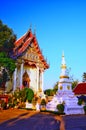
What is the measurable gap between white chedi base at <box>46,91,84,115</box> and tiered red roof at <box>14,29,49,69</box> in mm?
8439

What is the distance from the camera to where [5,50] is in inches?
875

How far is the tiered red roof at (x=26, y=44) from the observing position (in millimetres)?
29427

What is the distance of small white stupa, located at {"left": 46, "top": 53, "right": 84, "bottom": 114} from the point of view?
21312mm

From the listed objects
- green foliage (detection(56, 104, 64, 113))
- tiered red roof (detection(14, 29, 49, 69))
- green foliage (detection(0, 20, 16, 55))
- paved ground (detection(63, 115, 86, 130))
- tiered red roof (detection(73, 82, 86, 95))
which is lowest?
paved ground (detection(63, 115, 86, 130))

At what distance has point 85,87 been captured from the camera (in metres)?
35.2

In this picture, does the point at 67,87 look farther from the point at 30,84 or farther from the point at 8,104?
the point at 30,84

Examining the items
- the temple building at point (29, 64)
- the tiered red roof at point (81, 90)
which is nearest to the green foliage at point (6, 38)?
the temple building at point (29, 64)

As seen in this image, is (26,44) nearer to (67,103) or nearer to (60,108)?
(67,103)

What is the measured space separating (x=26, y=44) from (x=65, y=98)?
10.9 metres

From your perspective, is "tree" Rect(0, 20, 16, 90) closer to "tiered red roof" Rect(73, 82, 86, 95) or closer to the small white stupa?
the small white stupa

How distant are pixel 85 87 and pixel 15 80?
1194 centimetres

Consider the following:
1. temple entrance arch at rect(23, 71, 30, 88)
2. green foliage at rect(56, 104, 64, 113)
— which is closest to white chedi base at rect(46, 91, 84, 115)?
green foliage at rect(56, 104, 64, 113)

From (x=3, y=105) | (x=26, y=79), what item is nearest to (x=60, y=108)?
(x=3, y=105)

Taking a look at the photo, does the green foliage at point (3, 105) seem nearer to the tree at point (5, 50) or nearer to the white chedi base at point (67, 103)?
the tree at point (5, 50)
